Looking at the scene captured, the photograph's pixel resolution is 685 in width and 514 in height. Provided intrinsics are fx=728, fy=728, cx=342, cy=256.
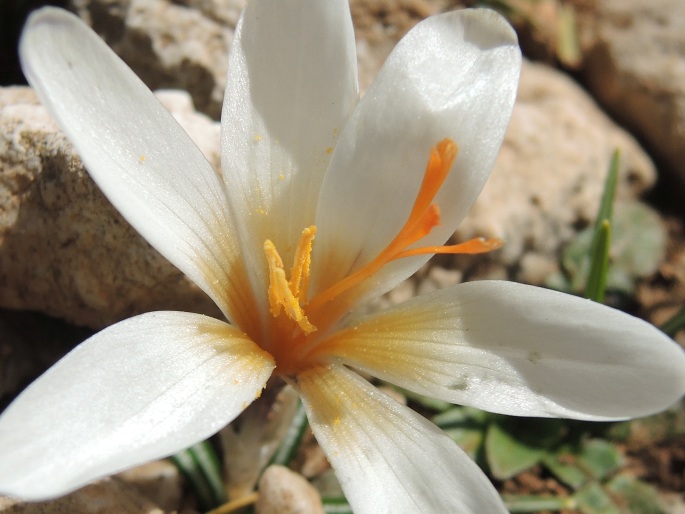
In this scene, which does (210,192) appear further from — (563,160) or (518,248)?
(563,160)

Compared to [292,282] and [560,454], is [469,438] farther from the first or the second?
[292,282]

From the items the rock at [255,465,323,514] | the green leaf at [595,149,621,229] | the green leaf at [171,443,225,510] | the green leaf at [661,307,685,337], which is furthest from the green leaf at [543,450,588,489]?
the green leaf at [171,443,225,510]

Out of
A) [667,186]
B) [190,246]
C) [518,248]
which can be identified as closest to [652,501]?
[518,248]

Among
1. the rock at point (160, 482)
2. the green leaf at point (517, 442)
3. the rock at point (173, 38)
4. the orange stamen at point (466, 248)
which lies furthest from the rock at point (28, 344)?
the green leaf at point (517, 442)

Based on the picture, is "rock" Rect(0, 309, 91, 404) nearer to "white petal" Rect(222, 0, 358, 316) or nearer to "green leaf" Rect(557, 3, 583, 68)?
"white petal" Rect(222, 0, 358, 316)

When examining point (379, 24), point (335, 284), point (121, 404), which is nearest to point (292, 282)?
point (335, 284)

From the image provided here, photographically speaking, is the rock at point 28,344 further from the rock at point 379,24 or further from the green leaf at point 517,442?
the rock at point 379,24

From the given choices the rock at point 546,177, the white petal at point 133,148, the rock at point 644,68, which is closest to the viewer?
the white petal at point 133,148
